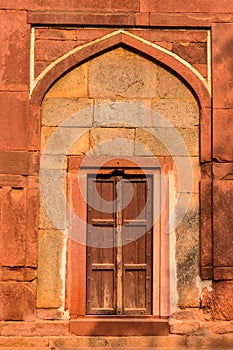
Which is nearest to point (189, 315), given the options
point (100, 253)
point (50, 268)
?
point (100, 253)

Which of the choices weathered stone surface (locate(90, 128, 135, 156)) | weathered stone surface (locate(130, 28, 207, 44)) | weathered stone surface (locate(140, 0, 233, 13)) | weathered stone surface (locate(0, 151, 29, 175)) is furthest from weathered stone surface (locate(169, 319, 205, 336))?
weathered stone surface (locate(140, 0, 233, 13))

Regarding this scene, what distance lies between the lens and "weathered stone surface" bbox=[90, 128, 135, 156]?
335 inches

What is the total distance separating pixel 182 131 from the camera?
8.54 meters

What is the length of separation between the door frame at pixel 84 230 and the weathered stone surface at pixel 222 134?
50 cm

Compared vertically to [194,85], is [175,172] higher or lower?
lower

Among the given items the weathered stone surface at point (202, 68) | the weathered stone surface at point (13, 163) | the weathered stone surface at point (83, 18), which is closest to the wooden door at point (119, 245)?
the weathered stone surface at point (13, 163)

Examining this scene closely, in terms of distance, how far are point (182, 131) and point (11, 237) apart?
6.62 feet

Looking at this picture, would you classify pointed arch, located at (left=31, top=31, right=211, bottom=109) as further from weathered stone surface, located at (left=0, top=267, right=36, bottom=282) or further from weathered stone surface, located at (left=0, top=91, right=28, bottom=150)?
weathered stone surface, located at (left=0, top=267, right=36, bottom=282)

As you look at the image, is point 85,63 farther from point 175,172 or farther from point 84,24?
point 175,172

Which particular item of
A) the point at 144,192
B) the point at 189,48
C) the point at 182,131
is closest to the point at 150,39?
the point at 189,48

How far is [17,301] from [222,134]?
2.61 m

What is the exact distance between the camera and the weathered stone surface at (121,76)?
856cm

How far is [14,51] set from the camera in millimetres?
8461

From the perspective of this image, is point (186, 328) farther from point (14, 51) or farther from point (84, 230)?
point (14, 51)
